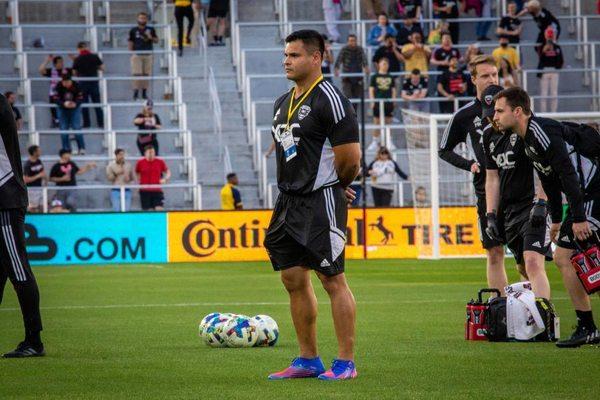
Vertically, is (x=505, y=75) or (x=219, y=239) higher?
(x=505, y=75)

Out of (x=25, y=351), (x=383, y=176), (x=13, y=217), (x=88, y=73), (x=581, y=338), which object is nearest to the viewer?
(x=13, y=217)

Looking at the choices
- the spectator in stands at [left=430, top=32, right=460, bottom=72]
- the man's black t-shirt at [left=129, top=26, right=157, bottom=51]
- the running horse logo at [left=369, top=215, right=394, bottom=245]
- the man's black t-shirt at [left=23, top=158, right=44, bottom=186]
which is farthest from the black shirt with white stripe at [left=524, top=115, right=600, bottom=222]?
the man's black t-shirt at [left=129, top=26, right=157, bottom=51]

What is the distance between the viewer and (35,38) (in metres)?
34.0

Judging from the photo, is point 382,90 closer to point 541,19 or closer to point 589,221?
point 541,19

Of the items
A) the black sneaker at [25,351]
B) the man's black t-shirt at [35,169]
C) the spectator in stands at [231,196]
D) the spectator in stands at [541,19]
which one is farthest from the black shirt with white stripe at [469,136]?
the spectator in stands at [541,19]

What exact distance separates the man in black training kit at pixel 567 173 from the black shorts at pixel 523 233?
548 millimetres

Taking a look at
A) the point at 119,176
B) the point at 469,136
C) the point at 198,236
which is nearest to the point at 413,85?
the point at 198,236

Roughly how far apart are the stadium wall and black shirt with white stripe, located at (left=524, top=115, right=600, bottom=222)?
15.9 metres

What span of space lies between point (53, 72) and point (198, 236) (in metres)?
6.77

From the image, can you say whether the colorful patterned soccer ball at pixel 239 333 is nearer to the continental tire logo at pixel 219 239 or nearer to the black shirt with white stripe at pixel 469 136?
the black shirt with white stripe at pixel 469 136

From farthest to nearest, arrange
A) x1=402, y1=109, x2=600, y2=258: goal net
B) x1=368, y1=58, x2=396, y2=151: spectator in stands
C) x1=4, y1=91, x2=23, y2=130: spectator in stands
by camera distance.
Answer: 1. x1=368, y1=58, x2=396, y2=151: spectator in stands
2. x1=4, y1=91, x2=23, y2=130: spectator in stands
3. x1=402, y1=109, x2=600, y2=258: goal net

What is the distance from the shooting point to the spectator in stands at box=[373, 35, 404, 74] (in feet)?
104

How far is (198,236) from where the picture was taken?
27.3 meters

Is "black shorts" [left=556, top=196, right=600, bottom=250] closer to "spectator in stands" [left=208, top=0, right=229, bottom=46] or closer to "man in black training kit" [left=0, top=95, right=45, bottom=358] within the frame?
"man in black training kit" [left=0, top=95, right=45, bottom=358]
